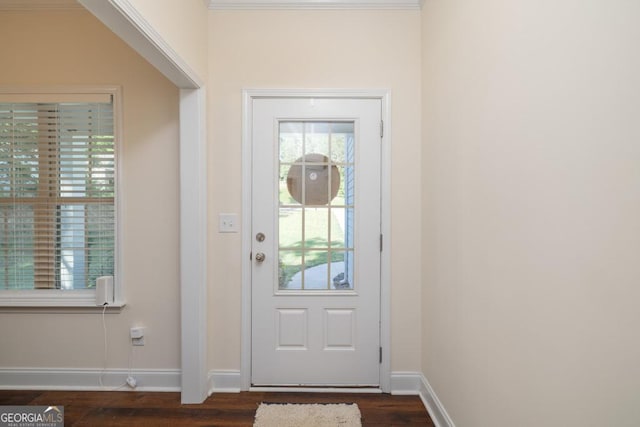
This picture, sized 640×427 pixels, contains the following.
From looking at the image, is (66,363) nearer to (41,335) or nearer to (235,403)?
(41,335)

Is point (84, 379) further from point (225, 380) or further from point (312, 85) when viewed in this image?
point (312, 85)

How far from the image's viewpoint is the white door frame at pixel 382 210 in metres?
2.11

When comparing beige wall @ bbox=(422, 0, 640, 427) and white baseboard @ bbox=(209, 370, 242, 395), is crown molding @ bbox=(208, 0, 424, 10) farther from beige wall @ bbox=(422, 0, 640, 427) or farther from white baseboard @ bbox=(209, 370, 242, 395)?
white baseboard @ bbox=(209, 370, 242, 395)

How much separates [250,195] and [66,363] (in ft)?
5.87

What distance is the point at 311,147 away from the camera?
2.16m

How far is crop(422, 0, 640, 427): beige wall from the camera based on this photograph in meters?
0.74

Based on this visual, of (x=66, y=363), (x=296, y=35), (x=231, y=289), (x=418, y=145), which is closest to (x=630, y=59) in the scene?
(x=418, y=145)

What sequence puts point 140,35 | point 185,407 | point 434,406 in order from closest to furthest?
1. point 140,35
2. point 434,406
3. point 185,407

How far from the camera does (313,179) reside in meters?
2.17

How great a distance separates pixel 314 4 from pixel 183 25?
0.91 meters

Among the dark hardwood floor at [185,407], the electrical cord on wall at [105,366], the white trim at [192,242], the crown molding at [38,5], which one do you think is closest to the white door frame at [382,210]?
the dark hardwood floor at [185,407]

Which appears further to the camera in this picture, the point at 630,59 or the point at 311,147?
the point at 311,147

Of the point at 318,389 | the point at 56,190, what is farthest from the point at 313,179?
the point at 56,190

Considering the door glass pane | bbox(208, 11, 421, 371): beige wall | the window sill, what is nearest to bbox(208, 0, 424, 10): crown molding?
bbox(208, 11, 421, 371): beige wall
